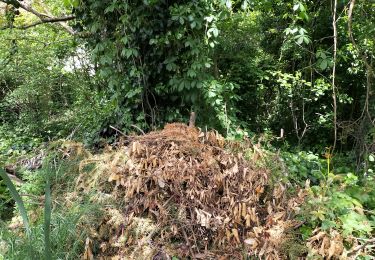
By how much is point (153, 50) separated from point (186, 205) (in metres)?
2.32

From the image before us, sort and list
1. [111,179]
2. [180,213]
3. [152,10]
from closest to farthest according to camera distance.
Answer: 1. [180,213]
2. [111,179]
3. [152,10]

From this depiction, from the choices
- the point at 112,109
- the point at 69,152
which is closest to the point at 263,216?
the point at 69,152

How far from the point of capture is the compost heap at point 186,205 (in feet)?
7.87

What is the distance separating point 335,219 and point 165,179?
3.94 feet

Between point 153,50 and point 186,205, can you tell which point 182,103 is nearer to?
point 153,50

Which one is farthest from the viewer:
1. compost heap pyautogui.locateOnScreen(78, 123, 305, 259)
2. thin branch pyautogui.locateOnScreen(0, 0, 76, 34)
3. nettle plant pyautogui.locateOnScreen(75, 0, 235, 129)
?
thin branch pyautogui.locateOnScreen(0, 0, 76, 34)

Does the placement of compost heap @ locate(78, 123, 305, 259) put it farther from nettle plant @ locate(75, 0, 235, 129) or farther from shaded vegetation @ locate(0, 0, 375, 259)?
nettle plant @ locate(75, 0, 235, 129)

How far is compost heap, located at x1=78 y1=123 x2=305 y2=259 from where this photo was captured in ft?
7.87

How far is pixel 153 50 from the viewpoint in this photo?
4328 mm

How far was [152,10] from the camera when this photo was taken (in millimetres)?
4176

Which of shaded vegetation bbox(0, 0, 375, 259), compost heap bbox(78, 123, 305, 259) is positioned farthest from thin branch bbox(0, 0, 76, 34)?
compost heap bbox(78, 123, 305, 259)

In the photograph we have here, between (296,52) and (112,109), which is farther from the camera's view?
(296,52)

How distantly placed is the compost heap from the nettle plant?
1.49 metres

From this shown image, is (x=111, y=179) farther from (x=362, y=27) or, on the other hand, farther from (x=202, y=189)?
(x=362, y=27)
